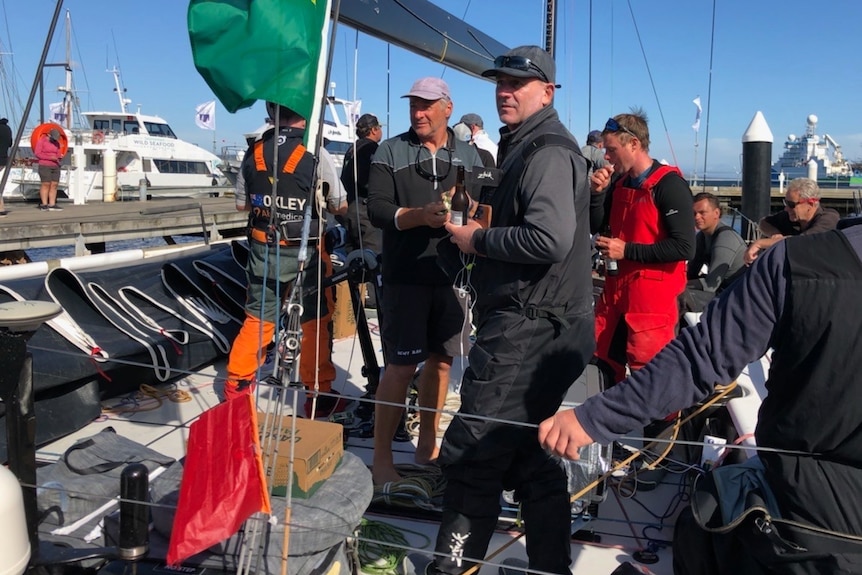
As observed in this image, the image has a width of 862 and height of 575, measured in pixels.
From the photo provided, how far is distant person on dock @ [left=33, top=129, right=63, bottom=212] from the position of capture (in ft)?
51.5

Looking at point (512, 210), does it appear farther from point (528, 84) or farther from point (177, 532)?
point (177, 532)

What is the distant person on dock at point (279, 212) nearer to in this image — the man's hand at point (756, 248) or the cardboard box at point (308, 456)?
the cardboard box at point (308, 456)

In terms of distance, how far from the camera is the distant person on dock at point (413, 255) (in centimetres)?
323

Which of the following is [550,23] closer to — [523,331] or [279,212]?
[279,212]

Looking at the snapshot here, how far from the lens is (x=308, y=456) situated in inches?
86.9

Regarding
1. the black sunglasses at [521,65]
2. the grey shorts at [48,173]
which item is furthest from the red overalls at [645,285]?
the grey shorts at [48,173]

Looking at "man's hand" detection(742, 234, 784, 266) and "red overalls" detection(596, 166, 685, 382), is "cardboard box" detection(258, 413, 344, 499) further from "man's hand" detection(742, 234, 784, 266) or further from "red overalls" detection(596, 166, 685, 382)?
"man's hand" detection(742, 234, 784, 266)

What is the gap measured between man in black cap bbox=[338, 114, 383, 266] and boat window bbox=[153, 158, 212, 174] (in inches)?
1089

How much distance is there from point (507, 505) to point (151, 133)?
Answer: 1331 inches

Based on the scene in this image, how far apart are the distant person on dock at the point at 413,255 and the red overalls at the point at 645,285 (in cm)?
89

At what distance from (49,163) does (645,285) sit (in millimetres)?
16290

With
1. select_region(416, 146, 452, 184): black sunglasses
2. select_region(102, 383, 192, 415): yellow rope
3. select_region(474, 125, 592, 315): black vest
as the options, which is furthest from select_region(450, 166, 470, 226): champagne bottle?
select_region(102, 383, 192, 415): yellow rope

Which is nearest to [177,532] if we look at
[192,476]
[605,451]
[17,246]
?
[192,476]

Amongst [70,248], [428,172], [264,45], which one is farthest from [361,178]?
[70,248]
